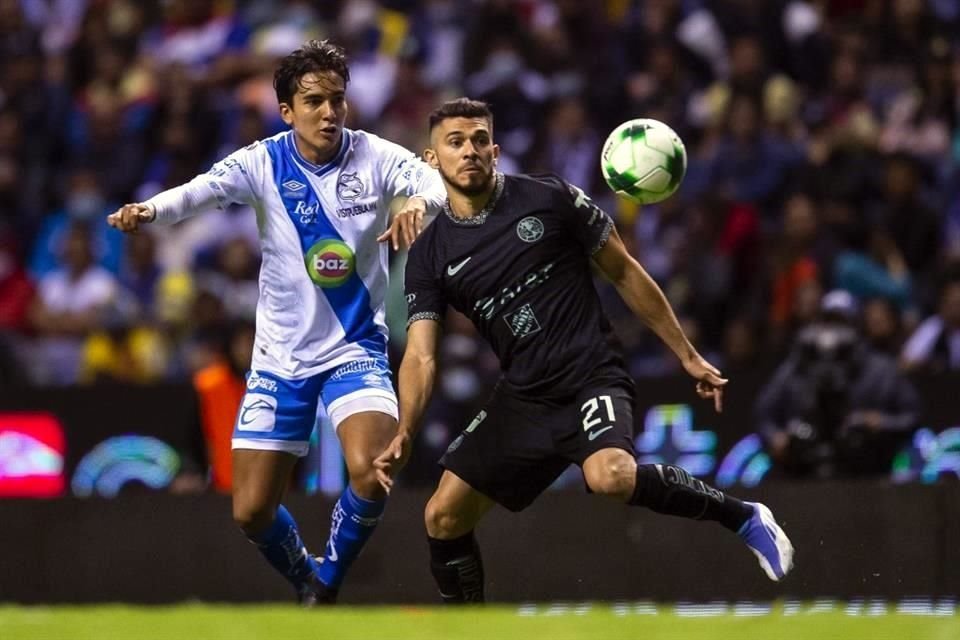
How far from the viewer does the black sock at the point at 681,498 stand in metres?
8.16

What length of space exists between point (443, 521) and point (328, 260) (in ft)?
4.36

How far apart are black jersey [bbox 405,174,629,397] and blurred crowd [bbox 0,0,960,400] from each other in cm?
431

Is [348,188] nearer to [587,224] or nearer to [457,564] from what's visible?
[587,224]

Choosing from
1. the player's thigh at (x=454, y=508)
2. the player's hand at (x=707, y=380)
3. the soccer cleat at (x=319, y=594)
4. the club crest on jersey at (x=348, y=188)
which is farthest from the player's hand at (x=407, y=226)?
the soccer cleat at (x=319, y=594)

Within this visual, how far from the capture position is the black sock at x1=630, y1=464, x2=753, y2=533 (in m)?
8.16

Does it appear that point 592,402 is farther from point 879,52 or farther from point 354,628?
point 879,52

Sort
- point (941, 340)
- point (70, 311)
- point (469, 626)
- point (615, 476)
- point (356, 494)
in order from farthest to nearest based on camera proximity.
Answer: point (70, 311) → point (941, 340) → point (356, 494) → point (615, 476) → point (469, 626)

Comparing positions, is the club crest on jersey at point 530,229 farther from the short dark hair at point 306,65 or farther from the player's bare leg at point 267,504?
the player's bare leg at point 267,504

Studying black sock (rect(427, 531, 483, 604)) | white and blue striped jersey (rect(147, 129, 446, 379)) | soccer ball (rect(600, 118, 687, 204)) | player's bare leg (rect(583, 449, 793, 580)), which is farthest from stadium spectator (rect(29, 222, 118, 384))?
player's bare leg (rect(583, 449, 793, 580))

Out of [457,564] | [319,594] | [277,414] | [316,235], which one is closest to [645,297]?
[457,564]

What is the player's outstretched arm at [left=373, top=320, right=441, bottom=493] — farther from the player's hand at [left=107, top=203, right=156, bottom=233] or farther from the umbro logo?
the player's hand at [left=107, top=203, right=156, bottom=233]

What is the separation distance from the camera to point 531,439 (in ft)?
27.7

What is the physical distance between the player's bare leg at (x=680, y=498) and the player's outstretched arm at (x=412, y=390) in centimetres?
75

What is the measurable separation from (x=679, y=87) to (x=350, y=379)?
6630 millimetres
